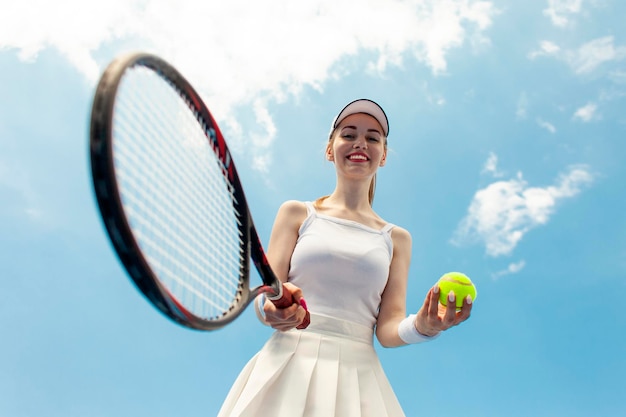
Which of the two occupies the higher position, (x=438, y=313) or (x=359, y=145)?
(x=359, y=145)

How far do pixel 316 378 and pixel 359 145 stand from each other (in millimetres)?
1640

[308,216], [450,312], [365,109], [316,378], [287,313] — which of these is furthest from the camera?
[365,109]

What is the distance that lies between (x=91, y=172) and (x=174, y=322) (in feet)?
2.30

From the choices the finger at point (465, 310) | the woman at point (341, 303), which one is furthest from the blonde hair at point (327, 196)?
the finger at point (465, 310)

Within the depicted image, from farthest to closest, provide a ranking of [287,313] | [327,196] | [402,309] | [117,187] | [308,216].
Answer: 1. [327,196]
2. [308,216]
3. [402,309]
4. [287,313]
5. [117,187]

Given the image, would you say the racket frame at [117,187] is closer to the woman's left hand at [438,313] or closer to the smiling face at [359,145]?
the woman's left hand at [438,313]

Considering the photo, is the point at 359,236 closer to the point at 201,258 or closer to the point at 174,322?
the point at 201,258

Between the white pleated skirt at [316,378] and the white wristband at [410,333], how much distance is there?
0.26 metres

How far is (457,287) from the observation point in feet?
9.36

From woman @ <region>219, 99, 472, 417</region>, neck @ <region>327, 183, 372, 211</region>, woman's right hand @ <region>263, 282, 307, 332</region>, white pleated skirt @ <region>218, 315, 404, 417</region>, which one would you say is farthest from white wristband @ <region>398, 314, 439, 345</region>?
neck @ <region>327, 183, 372, 211</region>

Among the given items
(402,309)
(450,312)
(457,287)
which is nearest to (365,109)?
(402,309)

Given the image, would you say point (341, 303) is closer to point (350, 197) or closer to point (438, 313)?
point (438, 313)

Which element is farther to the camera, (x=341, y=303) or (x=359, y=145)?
(x=359, y=145)

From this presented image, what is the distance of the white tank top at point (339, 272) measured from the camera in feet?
11.5
